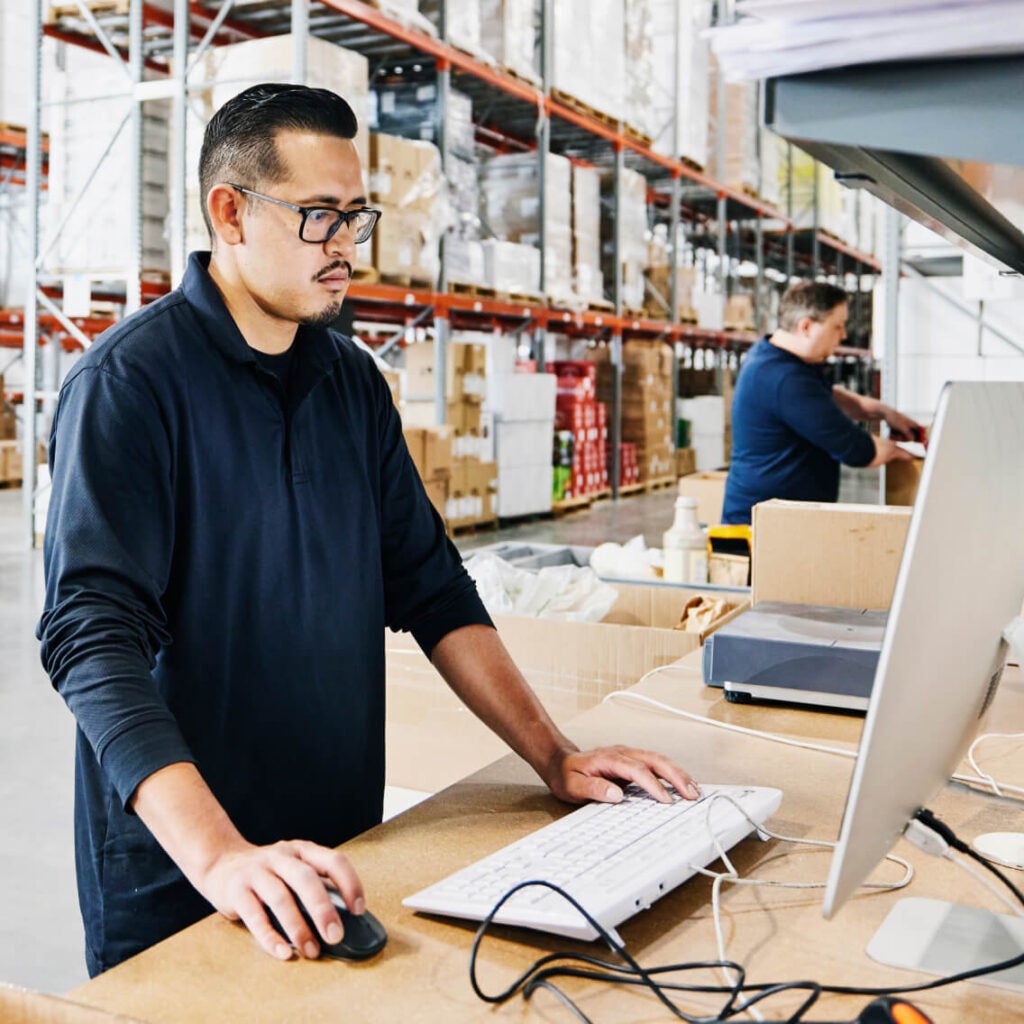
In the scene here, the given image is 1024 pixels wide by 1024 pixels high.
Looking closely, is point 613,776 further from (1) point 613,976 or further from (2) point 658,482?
(2) point 658,482

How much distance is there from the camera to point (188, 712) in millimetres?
1513

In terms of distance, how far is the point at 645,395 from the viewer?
12.0m

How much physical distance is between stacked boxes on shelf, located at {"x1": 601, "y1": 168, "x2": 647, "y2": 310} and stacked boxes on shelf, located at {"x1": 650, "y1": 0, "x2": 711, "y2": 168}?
1.92 ft

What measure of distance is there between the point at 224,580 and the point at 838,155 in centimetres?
91

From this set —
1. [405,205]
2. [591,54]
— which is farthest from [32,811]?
[591,54]

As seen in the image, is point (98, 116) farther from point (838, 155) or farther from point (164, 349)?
point (838, 155)

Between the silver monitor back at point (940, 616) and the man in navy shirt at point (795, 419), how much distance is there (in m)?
3.50

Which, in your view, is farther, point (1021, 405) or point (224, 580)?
point (224, 580)

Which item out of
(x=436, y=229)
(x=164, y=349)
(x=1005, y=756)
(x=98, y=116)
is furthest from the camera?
(x=436, y=229)

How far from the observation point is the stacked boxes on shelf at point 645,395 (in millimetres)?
11961

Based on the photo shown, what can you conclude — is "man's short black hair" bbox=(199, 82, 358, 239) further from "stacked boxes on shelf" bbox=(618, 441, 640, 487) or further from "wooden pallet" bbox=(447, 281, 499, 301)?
"stacked boxes on shelf" bbox=(618, 441, 640, 487)

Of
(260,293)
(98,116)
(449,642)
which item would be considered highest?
(98,116)

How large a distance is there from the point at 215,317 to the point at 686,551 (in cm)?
174

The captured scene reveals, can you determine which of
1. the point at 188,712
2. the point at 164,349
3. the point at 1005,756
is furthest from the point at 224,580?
the point at 1005,756
